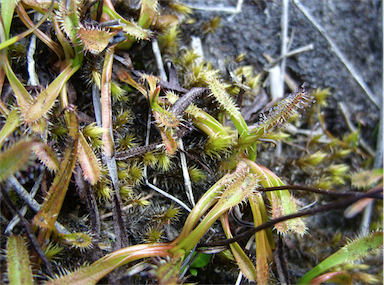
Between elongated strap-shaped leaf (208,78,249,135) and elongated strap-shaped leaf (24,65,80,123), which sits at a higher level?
elongated strap-shaped leaf (24,65,80,123)

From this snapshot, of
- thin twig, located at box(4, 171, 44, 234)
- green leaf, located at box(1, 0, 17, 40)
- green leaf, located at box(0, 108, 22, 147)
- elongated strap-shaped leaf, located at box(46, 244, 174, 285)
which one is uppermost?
green leaf, located at box(1, 0, 17, 40)

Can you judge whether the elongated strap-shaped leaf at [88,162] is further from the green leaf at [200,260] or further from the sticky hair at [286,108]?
the sticky hair at [286,108]

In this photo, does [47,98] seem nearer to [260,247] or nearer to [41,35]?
[41,35]

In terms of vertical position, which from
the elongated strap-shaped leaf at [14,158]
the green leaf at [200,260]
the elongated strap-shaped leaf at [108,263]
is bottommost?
the green leaf at [200,260]

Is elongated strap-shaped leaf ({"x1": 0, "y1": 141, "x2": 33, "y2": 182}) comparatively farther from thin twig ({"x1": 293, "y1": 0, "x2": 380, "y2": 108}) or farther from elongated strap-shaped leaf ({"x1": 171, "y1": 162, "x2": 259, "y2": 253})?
thin twig ({"x1": 293, "y1": 0, "x2": 380, "y2": 108})

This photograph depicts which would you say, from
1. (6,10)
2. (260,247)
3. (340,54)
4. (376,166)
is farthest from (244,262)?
(340,54)

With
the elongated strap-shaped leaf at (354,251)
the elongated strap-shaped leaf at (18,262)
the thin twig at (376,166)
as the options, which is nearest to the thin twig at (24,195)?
the elongated strap-shaped leaf at (18,262)

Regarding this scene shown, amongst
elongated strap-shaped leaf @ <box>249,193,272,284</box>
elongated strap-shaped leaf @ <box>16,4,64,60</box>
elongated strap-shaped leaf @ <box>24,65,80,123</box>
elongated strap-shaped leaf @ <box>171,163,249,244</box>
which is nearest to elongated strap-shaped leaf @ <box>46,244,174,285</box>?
elongated strap-shaped leaf @ <box>171,163,249,244</box>
